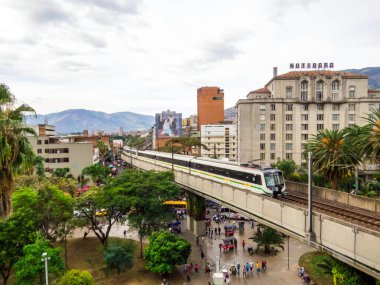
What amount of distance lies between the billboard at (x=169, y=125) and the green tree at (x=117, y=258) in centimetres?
10975

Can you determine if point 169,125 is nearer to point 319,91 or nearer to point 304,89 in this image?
point 304,89

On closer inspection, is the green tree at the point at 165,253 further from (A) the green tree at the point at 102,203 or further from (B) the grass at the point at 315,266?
(B) the grass at the point at 315,266

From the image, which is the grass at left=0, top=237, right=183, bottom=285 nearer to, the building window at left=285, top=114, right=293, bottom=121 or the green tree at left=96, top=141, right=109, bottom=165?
the building window at left=285, top=114, right=293, bottom=121

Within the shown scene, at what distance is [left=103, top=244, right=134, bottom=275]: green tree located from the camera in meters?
28.6

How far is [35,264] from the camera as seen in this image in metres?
23.0

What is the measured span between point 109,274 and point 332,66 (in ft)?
232

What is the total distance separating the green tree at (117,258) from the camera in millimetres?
28625

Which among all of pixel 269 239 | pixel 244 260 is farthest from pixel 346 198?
pixel 244 260

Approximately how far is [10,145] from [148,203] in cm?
2027

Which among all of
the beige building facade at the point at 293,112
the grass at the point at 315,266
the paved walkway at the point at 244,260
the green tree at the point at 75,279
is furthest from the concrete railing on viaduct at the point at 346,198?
the beige building facade at the point at 293,112

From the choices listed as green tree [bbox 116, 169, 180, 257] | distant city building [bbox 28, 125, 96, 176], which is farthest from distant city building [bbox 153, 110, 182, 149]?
green tree [bbox 116, 169, 180, 257]

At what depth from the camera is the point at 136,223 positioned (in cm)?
3347

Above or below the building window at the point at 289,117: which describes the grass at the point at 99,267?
below

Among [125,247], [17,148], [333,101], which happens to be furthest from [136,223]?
[333,101]
